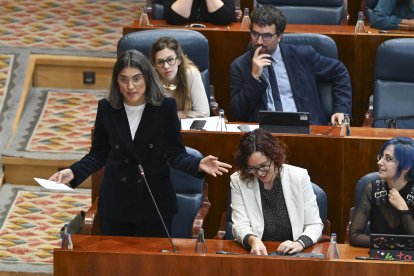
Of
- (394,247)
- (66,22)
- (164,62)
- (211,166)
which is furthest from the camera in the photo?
(66,22)

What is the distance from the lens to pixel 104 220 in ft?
10.4

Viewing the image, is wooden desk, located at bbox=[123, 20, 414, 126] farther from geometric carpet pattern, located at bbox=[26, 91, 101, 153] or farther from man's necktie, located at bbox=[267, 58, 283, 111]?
geometric carpet pattern, located at bbox=[26, 91, 101, 153]

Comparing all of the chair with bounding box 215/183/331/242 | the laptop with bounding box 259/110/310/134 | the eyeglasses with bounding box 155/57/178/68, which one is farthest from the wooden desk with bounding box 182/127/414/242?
the eyeglasses with bounding box 155/57/178/68

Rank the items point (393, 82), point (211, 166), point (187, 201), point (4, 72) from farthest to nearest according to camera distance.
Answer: point (4, 72) → point (393, 82) → point (187, 201) → point (211, 166)

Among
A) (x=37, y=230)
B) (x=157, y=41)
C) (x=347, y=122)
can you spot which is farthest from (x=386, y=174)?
(x=37, y=230)

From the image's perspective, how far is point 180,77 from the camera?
151 inches

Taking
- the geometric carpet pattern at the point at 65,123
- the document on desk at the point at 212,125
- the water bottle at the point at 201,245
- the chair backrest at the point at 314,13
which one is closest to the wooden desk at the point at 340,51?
the chair backrest at the point at 314,13

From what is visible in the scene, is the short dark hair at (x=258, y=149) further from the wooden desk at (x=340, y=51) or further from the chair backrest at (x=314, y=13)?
the chair backrest at (x=314, y=13)

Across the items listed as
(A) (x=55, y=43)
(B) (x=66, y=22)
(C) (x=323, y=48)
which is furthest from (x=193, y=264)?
(B) (x=66, y=22)

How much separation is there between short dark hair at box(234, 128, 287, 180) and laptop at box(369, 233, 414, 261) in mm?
356

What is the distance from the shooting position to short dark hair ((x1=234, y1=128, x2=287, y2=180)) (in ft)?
10.2

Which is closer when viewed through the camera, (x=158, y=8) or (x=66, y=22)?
(x=158, y=8)

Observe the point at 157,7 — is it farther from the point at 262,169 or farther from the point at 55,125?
the point at 262,169

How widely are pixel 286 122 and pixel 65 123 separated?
1.35m
